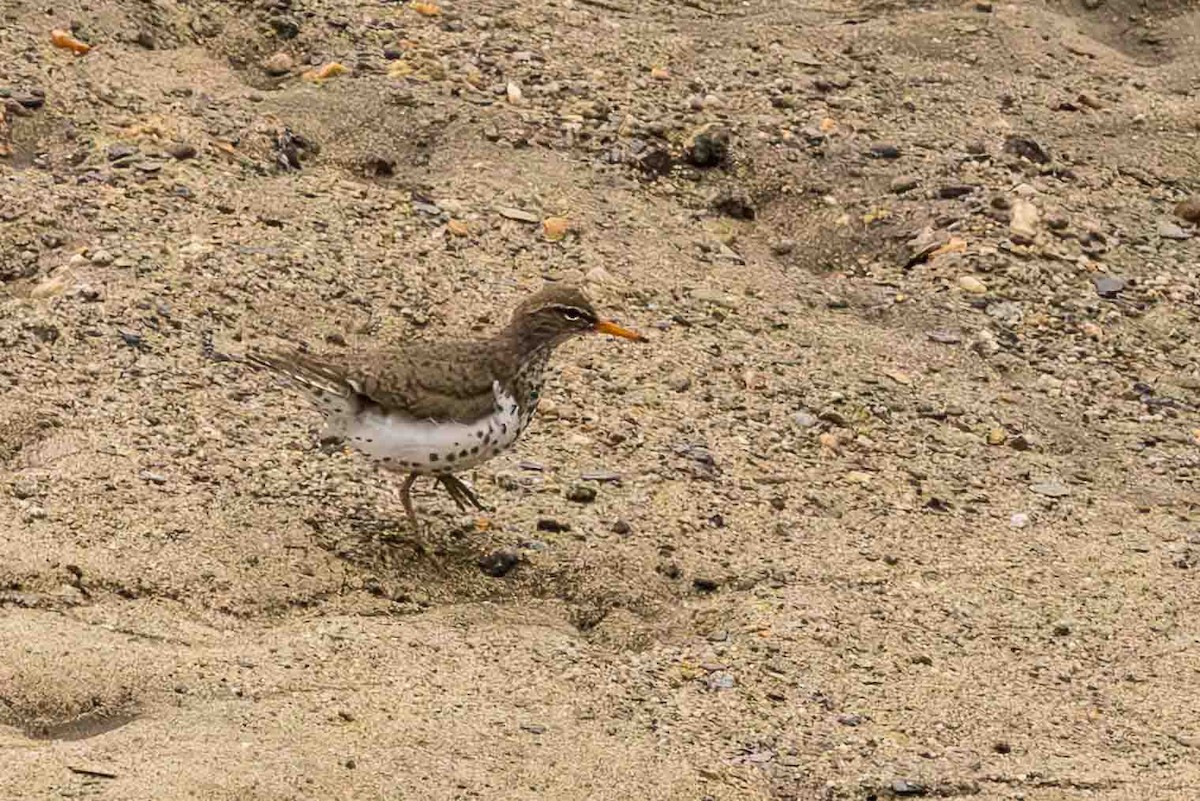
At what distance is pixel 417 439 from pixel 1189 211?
4.43 meters

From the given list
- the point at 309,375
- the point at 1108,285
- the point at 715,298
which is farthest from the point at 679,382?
the point at 1108,285

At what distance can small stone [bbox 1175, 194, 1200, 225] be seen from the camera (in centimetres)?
950

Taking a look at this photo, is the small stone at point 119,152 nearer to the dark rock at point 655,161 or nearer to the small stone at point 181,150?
the small stone at point 181,150

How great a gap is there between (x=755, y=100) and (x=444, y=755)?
482 cm

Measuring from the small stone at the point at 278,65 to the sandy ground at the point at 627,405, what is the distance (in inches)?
0.8

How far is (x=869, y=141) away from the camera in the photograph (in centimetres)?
962

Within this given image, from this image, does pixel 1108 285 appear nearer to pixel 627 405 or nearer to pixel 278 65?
pixel 627 405

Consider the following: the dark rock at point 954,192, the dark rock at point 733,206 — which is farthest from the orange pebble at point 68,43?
the dark rock at point 954,192

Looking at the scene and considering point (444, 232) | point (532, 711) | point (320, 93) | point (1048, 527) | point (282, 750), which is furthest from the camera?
point (320, 93)

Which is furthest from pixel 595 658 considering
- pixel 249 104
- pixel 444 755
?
pixel 249 104

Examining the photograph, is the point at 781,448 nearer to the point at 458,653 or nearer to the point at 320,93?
the point at 458,653

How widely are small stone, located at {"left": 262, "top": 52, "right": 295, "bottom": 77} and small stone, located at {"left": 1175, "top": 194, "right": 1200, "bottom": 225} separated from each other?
13.8 ft

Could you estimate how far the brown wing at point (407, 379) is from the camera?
22.5 ft

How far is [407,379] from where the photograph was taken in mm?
6902
